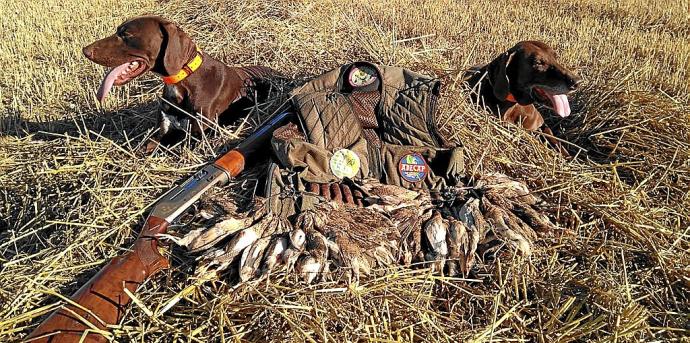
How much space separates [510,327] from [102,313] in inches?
63.6

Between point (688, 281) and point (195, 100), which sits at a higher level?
point (195, 100)

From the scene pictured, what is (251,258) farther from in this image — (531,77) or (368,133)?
(531,77)

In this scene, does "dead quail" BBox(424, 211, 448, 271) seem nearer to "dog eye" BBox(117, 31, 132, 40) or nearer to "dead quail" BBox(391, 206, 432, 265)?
"dead quail" BBox(391, 206, 432, 265)

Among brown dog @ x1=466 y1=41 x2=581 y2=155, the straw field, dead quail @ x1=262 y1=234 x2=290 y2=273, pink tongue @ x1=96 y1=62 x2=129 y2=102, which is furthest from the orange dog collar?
brown dog @ x1=466 y1=41 x2=581 y2=155

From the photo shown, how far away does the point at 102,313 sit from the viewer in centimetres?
195

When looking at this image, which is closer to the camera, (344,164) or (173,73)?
(344,164)

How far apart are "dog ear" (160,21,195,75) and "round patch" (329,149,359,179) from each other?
1373mm

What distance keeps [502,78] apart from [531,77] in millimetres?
196

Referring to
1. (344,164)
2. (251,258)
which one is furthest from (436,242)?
(251,258)

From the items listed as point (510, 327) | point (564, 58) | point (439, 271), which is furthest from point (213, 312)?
point (564, 58)

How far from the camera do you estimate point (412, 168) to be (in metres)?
2.94

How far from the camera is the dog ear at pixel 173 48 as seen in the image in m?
3.44

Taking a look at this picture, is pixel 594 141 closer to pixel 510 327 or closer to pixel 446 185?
pixel 446 185

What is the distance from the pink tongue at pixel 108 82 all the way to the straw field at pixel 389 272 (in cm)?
29
